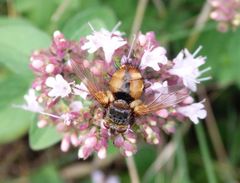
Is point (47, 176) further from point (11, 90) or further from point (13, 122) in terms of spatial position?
point (11, 90)

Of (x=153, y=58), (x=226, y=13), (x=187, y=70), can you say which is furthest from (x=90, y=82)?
(x=226, y=13)

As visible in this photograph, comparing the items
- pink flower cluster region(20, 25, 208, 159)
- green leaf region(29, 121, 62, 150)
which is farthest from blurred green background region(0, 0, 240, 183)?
pink flower cluster region(20, 25, 208, 159)

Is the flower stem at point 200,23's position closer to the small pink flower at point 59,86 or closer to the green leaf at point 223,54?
the green leaf at point 223,54

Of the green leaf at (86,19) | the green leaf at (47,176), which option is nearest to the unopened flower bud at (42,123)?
the green leaf at (86,19)

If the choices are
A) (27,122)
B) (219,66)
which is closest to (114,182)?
(27,122)

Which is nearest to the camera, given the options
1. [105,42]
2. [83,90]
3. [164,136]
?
[83,90]

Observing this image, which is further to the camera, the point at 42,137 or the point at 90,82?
the point at 42,137

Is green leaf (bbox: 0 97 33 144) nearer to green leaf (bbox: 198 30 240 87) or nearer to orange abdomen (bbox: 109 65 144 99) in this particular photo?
orange abdomen (bbox: 109 65 144 99)
